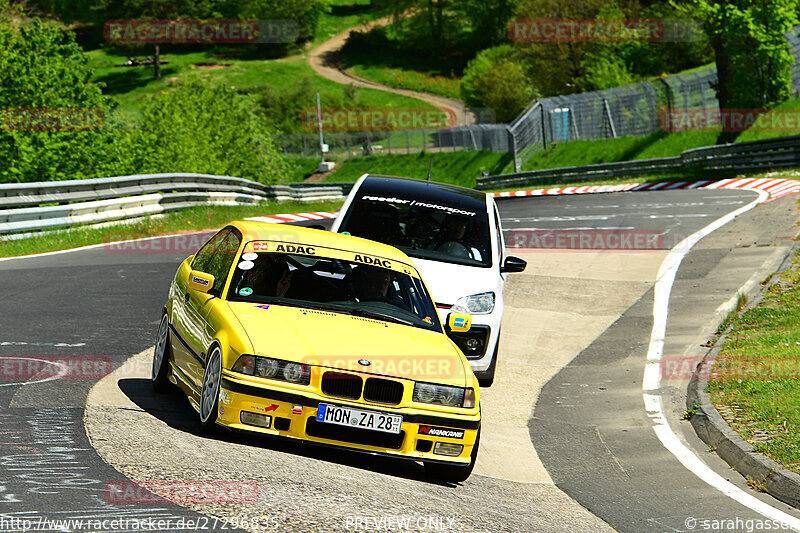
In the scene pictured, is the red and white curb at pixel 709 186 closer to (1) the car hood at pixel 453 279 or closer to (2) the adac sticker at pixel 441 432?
(1) the car hood at pixel 453 279

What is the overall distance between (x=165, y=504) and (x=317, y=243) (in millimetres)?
3270

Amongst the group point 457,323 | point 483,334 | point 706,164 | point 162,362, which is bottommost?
point 706,164

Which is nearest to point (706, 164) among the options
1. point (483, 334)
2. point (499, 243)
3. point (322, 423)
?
point (499, 243)

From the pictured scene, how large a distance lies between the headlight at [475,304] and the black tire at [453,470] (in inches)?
123

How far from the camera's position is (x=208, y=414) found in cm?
707

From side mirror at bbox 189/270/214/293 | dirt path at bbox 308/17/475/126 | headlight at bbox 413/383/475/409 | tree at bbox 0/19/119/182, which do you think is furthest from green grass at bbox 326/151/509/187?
headlight at bbox 413/383/475/409

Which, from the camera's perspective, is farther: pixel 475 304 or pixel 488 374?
pixel 488 374

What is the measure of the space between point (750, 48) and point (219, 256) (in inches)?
1404

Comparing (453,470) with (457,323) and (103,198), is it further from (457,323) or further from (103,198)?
(103,198)

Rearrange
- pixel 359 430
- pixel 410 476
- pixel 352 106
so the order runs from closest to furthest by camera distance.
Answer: pixel 359 430 < pixel 410 476 < pixel 352 106

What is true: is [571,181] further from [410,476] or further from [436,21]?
[436,21]

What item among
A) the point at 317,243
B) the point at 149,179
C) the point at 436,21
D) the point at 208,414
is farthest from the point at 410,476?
the point at 436,21

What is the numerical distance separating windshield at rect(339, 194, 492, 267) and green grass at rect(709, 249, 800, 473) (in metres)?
2.96

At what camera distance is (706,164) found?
117 feet
